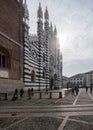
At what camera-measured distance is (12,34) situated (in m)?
42.8

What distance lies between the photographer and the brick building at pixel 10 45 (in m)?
39.1

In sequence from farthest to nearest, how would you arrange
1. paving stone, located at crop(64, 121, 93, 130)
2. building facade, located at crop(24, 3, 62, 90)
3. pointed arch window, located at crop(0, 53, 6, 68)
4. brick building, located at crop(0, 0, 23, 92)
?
building facade, located at crop(24, 3, 62, 90) → pointed arch window, located at crop(0, 53, 6, 68) → brick building, located at crop(0, 0, 23, 92) → paving stone, located at crop(64, 121, 93, 130)

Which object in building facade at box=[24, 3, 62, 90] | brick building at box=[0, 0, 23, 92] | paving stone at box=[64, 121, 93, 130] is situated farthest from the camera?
building facade at box=[24, 3, 62, 90]

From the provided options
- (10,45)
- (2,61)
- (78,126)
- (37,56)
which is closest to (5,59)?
(2,61)

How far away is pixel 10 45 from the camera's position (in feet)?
137

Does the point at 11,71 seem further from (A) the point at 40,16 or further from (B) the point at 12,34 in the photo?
(A) the point at 40,16

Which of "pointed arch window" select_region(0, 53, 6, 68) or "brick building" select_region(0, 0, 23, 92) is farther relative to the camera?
"pointed arch window" select_region(0, 53, 6, 68)

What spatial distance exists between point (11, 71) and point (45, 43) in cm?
3421

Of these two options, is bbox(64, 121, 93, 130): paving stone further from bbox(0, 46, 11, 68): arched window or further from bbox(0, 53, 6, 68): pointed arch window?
bbox(0, 46, 11, 68): arched window

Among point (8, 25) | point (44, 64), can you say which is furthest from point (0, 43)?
point (44, 64)

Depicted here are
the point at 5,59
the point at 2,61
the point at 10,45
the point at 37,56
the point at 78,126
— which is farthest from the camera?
the point at 37,56

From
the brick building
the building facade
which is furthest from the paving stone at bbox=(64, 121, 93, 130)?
the building facade

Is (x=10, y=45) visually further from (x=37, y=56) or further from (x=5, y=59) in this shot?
(x=37, y=56)

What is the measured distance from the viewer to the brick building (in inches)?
1540
